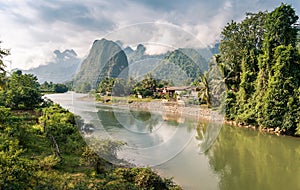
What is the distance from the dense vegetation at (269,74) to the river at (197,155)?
7.67 ft

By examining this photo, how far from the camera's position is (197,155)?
9.72 meters

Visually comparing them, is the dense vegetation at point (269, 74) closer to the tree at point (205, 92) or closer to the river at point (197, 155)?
the tree at point (205, 92)

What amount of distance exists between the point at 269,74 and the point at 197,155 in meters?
8.72

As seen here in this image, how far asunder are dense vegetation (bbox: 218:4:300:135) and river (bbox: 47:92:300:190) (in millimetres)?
2337

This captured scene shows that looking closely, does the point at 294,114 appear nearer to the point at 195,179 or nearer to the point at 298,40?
the point at 298,40

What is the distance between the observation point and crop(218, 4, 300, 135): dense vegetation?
13609mm

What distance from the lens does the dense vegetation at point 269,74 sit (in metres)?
13.6

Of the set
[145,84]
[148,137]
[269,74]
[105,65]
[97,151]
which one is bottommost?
[97,151]

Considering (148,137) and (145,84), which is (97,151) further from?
(145,84)

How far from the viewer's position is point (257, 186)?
6.77 metres

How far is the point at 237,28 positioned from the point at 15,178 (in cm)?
2037

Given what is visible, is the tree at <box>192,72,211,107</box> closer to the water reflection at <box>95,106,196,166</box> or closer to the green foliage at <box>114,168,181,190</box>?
the water reflection at <box>95,106,196,166</box>

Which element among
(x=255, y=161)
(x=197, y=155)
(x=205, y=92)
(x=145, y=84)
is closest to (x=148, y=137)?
(x=197, y=155)

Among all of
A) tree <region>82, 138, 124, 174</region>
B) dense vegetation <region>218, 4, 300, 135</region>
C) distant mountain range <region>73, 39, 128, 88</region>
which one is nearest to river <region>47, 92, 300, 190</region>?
tree <region>82, 138, 124, 174</region>
